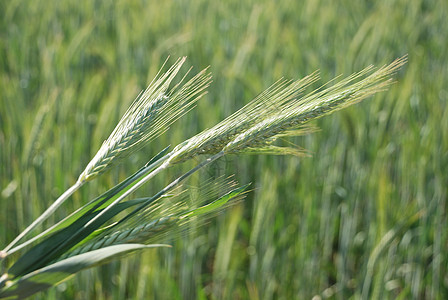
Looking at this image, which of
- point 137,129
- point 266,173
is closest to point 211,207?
point 137,129

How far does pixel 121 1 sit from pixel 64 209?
1754 millimetres

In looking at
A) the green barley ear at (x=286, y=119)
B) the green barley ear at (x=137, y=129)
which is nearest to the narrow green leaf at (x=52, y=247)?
the green barley ear at (x=137, y=129)

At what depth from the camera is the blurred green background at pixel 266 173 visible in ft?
3.96

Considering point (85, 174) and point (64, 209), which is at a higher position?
point (64, 209)

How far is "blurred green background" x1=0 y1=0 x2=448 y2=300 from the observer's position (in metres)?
1.21

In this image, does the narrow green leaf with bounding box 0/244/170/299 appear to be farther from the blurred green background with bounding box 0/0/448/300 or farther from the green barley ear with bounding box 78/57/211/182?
the blurred green background with bounding box 0/0/448/300

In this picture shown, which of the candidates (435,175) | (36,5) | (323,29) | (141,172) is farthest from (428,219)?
(36,5)

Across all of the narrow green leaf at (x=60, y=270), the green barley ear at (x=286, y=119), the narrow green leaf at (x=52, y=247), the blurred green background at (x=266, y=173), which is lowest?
the narrow green leaf at (x=60, y=270)

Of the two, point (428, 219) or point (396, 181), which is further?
point (396, 181)

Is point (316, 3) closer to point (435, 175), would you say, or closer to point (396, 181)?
point (396, 181)

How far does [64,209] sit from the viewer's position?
1.23 meters

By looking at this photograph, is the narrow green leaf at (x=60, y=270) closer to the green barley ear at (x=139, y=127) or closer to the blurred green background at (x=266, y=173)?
the green barley ear at (x=139, y=127)

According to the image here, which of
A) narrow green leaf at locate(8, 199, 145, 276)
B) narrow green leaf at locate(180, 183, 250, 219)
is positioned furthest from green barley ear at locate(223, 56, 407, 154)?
narrow green leaf at locate(8, 199, 145, 276)

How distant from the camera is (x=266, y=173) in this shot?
129cm
